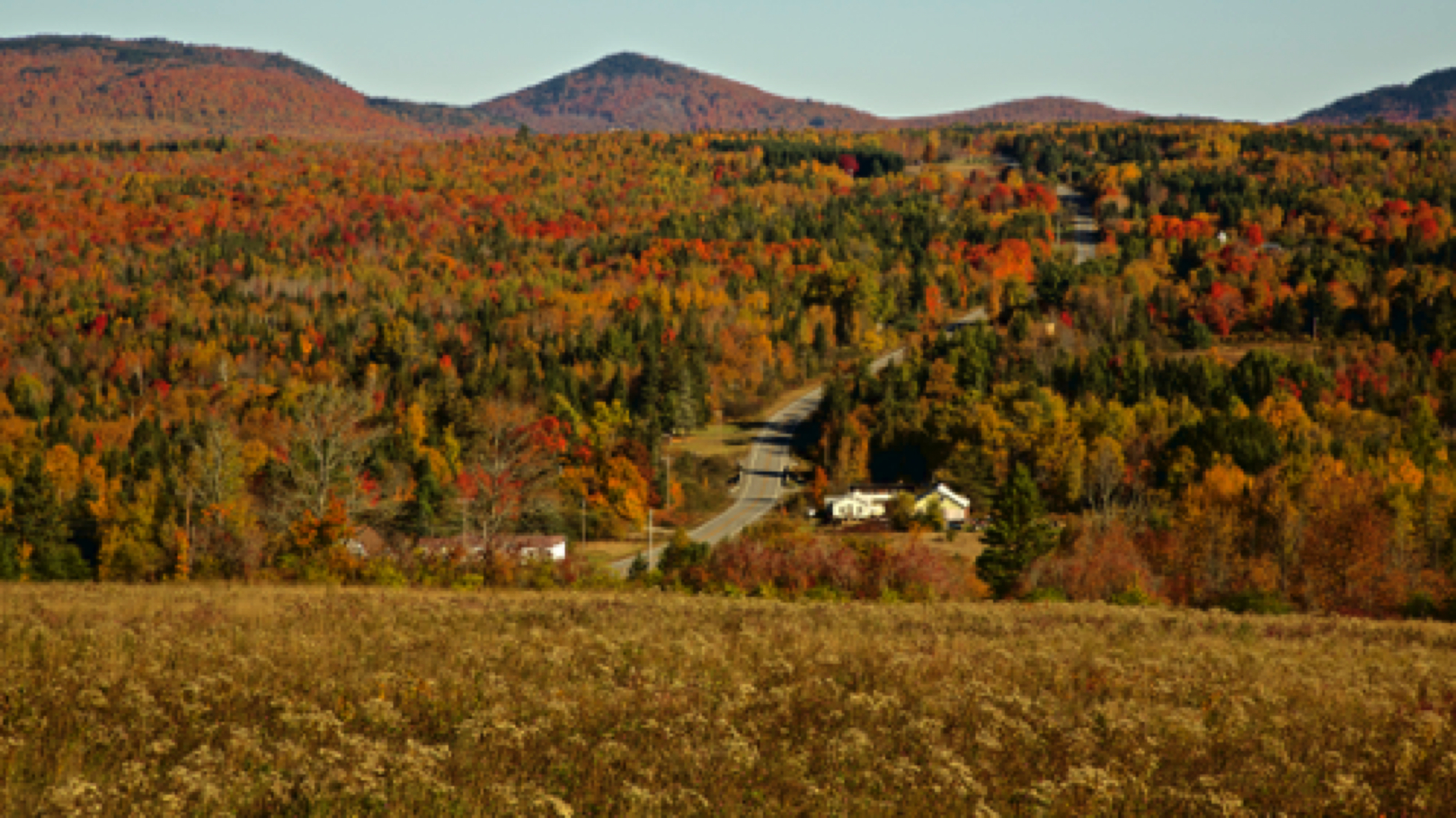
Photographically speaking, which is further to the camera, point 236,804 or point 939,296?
point 939,296

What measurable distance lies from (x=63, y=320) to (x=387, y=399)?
3179 inches

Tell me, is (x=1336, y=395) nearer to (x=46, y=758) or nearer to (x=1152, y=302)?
(x=1152, y=302)

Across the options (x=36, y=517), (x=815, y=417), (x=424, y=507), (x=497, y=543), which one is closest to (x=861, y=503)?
(x=815, y=417)

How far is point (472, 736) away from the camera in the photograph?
35.8 feet

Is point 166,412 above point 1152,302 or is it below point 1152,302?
below

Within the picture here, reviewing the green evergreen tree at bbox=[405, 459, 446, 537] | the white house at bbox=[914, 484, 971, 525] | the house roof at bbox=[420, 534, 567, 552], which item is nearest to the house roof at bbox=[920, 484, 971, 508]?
the white house at bbox=[914, 484, 971, 525]

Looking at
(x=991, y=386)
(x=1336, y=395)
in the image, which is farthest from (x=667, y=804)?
(x=1336, y=395)

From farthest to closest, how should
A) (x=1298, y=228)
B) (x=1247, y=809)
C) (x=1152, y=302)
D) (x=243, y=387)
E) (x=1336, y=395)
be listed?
(x=1298, y=228) < (x=1152, y=302) < (x=243, y=387) < (x=1336, y=395) < (x=1247, y=809)

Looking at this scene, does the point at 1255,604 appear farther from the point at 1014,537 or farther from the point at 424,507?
the point at 424,507

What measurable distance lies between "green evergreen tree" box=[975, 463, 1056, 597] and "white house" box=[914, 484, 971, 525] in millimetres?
27702

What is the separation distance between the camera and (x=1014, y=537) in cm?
5766

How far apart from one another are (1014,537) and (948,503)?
36.1m

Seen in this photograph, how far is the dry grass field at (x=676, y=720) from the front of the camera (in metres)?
9.75

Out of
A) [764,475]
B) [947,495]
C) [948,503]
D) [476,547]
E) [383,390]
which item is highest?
[476,547]
